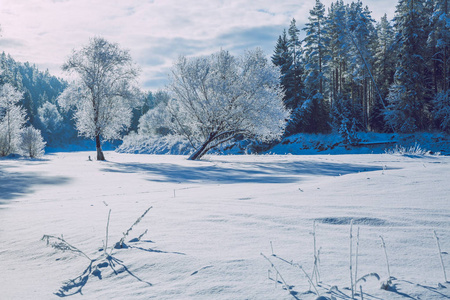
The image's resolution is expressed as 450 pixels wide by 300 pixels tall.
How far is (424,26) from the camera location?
3769 cm

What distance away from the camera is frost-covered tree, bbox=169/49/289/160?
18.6 m

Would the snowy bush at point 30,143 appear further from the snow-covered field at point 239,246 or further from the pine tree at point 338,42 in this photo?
the pine tree at point 338,42

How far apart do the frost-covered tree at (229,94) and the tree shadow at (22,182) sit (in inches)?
372

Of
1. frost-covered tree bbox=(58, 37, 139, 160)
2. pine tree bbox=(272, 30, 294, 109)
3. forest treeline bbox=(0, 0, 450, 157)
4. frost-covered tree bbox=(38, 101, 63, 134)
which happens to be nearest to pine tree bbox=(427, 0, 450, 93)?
forest treeline bbox=(0, 0, 450, 157)

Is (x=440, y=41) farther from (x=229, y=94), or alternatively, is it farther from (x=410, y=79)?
(x=229, y=94)

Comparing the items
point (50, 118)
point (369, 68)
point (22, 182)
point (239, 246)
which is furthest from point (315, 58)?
point (50, 118)

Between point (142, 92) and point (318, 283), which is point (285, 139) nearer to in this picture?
point (142, 92)

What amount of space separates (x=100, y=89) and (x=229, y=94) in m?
9.48

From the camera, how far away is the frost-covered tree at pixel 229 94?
18609mm

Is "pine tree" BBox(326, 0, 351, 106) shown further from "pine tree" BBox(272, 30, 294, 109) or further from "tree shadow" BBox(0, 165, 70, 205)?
"tree shadow" BBox(0, 165, 70, 205)

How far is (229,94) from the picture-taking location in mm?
18828

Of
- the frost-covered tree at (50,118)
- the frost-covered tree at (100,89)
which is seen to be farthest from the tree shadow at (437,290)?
the frost-covered tree at (50,118)

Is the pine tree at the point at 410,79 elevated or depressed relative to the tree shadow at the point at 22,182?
elevated

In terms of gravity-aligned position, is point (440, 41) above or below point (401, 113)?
above
